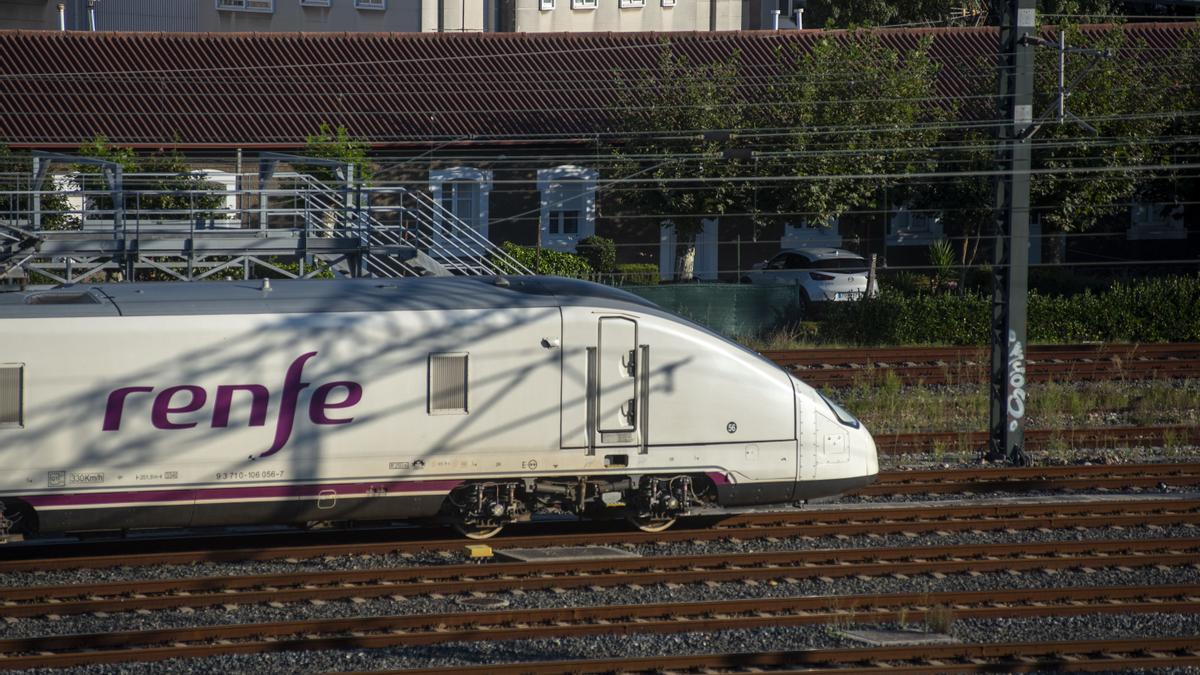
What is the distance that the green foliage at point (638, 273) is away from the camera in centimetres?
3072

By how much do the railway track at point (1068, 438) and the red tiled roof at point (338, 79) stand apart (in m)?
17.4

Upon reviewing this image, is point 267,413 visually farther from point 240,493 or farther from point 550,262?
point 550,262

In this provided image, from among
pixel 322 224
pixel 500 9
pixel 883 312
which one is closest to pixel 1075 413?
pixel 883 312

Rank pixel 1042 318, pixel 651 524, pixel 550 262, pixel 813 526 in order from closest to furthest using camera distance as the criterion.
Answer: pixel 651 524 → pixel 813 526 → pixel 1042 318 → pixel 550 262

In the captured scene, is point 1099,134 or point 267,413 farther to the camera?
point 1099,134

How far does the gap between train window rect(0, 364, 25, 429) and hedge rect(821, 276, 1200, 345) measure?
1739 cm

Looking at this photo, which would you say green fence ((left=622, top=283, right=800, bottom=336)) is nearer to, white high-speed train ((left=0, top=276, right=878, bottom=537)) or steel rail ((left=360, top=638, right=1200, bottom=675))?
white high-speed train ((left=0, top=276, right=878, bottom=537))

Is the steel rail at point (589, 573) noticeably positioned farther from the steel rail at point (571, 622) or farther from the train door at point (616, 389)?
the train door at point (616, 389)

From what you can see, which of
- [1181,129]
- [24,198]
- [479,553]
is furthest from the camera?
[1181,129]

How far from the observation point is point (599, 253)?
3167cm

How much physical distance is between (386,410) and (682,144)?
18.8m

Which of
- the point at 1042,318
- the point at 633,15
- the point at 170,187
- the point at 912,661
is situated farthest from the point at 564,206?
the point at 912,661

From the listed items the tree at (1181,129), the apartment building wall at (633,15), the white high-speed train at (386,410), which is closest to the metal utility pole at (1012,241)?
the white high-speed train at (386,410)

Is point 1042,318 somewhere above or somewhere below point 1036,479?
above
